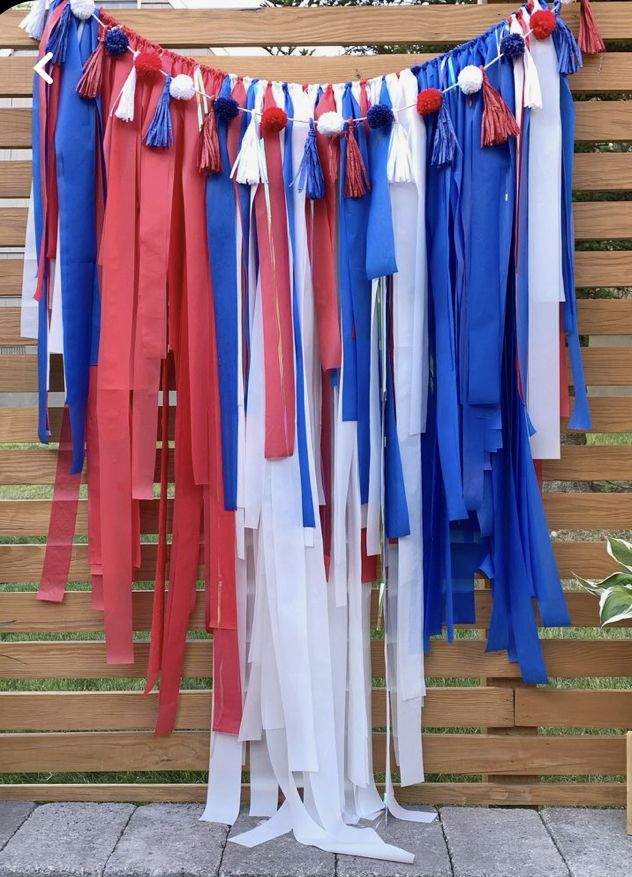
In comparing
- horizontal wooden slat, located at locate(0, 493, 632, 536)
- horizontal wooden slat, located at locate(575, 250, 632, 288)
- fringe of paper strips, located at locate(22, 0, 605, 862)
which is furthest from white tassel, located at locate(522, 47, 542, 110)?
horizontal wooden slat, located at locate(0, 493, 632, 536)

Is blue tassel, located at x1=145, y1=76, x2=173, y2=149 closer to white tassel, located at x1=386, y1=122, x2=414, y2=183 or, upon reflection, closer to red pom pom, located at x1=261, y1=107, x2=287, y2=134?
red pom pom, located at x1=261, y1=107, x2=287, y2=134

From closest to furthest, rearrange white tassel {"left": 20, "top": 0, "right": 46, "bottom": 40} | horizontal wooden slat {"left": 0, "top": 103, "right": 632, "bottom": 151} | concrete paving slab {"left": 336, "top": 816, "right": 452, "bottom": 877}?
concrete paving slab {"left": 336, "top": 816, "right": 452, "bottom": 877}, white tassel {"left": 20, "top": 0, "right": 46, "bottom": 40}, horizontal wooden slat {"left": 0, "top": 103, "right": 632, "bottom": 151}

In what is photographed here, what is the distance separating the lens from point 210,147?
1.96m

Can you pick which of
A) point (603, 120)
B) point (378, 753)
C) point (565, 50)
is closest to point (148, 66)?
point (565, 50)

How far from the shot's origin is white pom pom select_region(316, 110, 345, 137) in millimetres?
1964

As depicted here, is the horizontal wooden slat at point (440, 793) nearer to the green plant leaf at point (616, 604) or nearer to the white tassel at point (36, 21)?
the green plant leaf at point (616, 604)

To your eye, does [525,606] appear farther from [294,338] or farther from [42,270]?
[42,270]

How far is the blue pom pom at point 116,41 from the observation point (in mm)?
1939

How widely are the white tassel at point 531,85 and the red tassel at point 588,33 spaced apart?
0.61ft

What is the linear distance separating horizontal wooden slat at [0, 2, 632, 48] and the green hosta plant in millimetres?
1180

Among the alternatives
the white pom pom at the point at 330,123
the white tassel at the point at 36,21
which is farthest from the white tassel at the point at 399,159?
the white tassel at the point at 36,21

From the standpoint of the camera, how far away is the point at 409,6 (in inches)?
84.0

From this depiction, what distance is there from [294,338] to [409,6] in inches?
32.7

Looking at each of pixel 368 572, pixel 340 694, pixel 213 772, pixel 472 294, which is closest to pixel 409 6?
pixel 472 294
